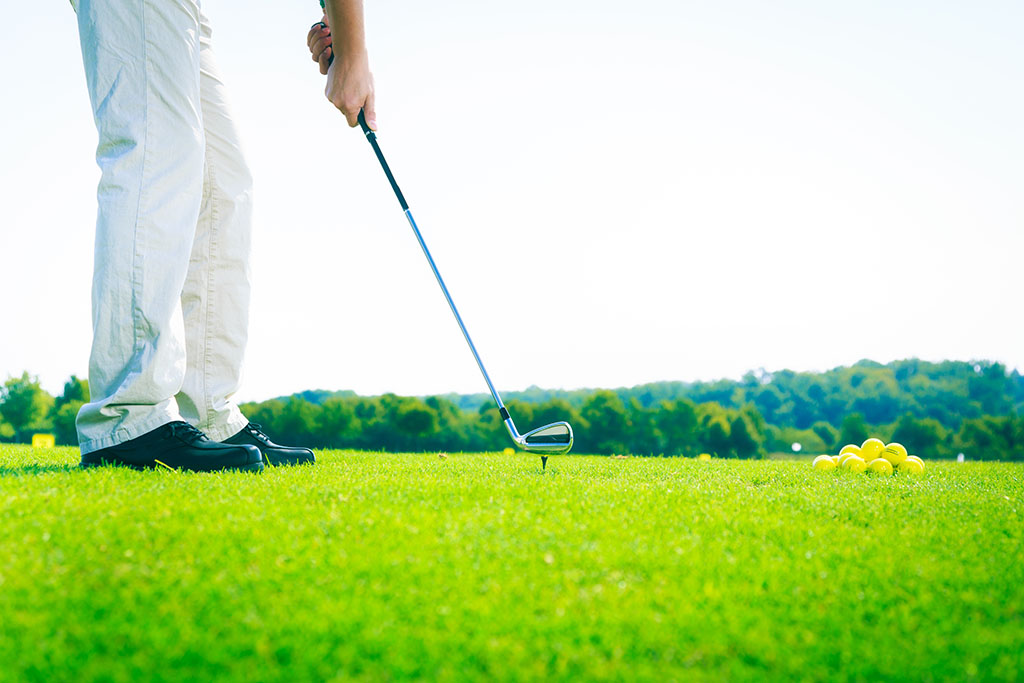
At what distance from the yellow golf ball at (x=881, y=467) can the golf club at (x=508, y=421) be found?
2.18 meters

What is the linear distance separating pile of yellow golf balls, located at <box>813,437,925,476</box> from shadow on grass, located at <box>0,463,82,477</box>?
171 inches

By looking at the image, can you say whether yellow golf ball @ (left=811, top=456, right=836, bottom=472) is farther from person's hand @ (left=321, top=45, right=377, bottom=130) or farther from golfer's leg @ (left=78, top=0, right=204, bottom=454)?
golfer's leg @ (left=78, top=0, right=204, bottom=454)

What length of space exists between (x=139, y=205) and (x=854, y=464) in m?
4.46

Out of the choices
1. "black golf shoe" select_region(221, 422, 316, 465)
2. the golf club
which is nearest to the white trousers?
"black golf shoe" select_region(221, 422, 316, 465)

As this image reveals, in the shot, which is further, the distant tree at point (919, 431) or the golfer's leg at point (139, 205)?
the distant tree at point (919, 431)

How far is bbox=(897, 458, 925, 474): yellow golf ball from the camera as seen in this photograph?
464 centimetres

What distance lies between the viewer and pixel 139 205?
114 inches

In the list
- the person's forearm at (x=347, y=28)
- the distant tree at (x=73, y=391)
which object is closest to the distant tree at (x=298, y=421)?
the distant tree at (x=73, y=391)

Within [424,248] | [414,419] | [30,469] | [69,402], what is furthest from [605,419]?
[30,469]

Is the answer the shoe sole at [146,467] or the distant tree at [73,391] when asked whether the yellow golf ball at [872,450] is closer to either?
the shoe sole at [146,467]

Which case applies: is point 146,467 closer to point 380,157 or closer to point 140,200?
point 140,200

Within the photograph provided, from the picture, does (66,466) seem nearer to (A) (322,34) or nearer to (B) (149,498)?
(B) (149,498)

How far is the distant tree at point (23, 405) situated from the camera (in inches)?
344

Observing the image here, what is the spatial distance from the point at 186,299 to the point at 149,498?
1436mm
